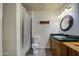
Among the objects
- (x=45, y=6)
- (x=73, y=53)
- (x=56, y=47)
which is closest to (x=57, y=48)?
(x=56, y=47)

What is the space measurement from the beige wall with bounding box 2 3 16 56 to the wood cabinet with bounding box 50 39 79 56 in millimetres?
473

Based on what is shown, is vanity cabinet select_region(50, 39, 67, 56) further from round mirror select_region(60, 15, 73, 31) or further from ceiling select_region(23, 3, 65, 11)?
ceiling select_region(23, 3, 65, 11)

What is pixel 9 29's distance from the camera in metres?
1.43

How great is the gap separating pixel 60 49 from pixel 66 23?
0.34 metres

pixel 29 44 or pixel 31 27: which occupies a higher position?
pixel 31 27

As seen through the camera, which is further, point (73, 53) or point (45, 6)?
point (45, 6)

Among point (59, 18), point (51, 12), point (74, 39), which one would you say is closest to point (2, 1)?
point (51, 12)

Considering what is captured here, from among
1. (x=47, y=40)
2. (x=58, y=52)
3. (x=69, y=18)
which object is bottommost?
(x=58, y=52)

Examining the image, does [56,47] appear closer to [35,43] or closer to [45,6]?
[35,43]

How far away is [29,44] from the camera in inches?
59.5

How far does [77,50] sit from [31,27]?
0.60 metres

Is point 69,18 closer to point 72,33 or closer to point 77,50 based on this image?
point 72,33

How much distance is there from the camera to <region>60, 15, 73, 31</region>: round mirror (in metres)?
1.49

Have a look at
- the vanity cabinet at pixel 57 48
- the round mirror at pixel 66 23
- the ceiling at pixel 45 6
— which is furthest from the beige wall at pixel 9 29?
the round mirror at pixel 66 23
